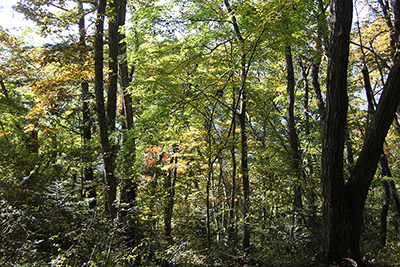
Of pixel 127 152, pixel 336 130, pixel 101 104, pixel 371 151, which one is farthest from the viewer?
pixel 127 152

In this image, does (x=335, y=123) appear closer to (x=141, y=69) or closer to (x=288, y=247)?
(x=288, y=247)

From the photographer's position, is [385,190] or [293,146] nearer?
[293,146]

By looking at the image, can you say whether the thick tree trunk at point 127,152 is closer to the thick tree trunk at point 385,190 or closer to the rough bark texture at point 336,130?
the rough bark texture at point 336,130

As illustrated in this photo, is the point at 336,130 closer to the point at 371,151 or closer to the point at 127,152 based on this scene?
the point at 371,151

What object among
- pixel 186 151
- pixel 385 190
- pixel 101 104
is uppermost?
pixel 101 104

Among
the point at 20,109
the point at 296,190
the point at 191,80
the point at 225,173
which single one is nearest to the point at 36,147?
the point at 20,109

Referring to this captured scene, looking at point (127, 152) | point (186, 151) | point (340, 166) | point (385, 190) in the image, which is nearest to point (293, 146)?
point (340, 166)

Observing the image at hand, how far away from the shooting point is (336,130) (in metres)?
3.69

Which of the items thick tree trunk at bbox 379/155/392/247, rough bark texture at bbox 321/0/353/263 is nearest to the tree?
rough bark texture at bbox 321/0/353/263

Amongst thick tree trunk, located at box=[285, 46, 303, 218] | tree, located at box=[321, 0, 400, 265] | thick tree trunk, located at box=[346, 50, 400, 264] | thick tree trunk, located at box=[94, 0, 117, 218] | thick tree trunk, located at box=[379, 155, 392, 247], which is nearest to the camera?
thick tree trunk, located at box=[346, 50, 400, 264]

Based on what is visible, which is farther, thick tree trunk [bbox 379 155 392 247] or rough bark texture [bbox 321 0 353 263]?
thick tree trunk [bbox 379 155 392 247]

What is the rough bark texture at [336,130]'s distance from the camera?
3.64 meters

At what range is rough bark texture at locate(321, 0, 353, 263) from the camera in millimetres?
3643

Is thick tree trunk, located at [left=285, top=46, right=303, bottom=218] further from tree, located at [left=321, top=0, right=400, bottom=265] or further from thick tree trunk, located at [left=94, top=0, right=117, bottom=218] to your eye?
thick tree trunk, located at [left=94, top=0, right=117, bottom=218]
